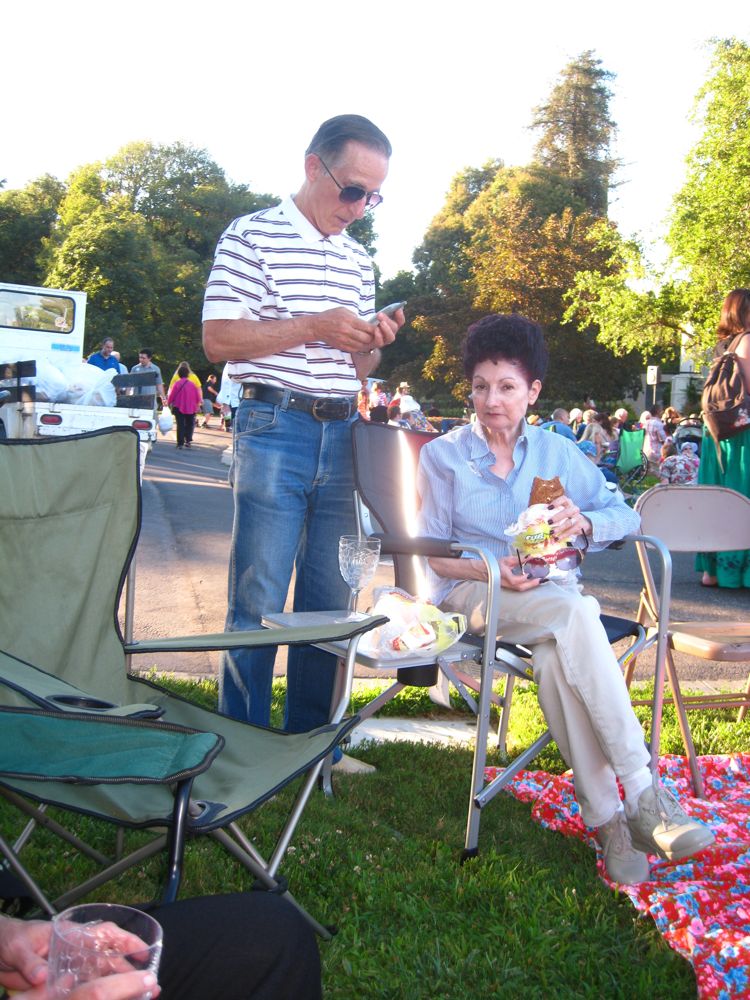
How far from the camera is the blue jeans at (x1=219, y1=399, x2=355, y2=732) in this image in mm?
3068

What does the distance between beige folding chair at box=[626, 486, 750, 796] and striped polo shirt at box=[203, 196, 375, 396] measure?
135 centimetres

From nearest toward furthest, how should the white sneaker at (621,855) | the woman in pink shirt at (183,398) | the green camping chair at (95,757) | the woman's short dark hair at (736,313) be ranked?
the green camping chair at (95,757) → the white sneaker at (621,855) → the woman's short dark hair at (736,313) → the woman in pink shirt at (183,398)

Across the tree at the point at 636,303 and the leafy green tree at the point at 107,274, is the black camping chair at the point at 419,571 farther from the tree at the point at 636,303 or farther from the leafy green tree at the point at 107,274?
the leafy green tree at the point at 107,274

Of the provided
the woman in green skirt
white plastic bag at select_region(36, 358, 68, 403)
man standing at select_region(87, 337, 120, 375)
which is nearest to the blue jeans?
the woman in green skirt

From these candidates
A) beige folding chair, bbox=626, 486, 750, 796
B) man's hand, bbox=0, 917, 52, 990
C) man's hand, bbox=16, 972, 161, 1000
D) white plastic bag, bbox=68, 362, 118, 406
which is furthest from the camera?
white plastic bag, bbox=68, 362, 118, 406

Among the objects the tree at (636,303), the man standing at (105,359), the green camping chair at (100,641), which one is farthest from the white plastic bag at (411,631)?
the tree at (636,303)

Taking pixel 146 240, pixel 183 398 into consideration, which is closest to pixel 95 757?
pixel 183 398

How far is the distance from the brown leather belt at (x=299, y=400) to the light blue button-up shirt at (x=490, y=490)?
392 millimetres

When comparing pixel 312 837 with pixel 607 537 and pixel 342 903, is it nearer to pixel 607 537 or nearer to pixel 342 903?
pixel 342 903

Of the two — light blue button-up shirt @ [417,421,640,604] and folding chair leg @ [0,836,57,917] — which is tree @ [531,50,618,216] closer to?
light blue button-up shirt @ [417,421,640,604]

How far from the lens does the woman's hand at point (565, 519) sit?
3078mm

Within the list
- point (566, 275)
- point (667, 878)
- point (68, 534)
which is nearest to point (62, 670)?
point (68, 534)

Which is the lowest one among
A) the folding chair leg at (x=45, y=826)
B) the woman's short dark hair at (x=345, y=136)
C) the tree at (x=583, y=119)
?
the folding chair leg at (x=45, y=826)

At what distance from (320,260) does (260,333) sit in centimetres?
36
